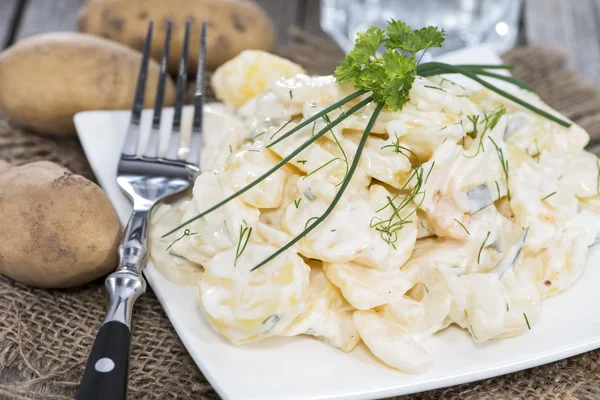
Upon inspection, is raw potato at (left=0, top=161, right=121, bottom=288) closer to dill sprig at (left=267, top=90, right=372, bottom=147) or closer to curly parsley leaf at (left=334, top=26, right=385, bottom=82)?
dill sprig at (left=267, top=90, right=372, bottom=147)

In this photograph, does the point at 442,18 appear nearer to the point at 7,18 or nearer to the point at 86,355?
the point at 7,18

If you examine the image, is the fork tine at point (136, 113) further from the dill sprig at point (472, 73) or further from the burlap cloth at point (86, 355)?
the dill sprig at point (472, 73)

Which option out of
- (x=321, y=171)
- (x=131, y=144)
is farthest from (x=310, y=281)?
(x=131, y=144)

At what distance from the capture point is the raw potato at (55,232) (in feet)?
6.85

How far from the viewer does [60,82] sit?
112 inches

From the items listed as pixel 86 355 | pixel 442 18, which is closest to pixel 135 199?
pixel 86 355

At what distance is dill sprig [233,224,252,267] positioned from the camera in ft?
6.30

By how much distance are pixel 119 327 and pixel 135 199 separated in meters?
→ 0.59

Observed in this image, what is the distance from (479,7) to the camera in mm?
3834

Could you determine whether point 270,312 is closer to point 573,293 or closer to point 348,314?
point 348,314

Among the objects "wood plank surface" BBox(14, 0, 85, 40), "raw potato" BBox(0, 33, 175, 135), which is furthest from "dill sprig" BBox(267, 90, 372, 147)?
"wood plank surface" BBox(14, 0, 85, 40)

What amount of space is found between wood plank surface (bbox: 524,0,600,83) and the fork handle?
248 centimetres

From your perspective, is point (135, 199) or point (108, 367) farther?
point (135, 199)

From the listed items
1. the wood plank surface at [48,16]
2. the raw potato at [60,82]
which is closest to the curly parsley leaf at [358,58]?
the raw potato at [60,82]
